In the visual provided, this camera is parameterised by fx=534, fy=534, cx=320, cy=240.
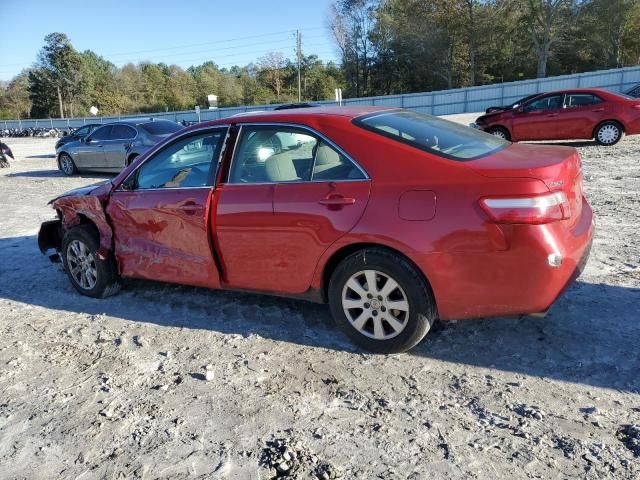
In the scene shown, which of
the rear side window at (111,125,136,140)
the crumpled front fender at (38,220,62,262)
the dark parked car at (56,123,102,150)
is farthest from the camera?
the dark parked car at (56,123,102,150)

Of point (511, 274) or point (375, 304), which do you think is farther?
point (375, 304)

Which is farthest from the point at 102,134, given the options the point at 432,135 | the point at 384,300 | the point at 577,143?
the point at 384,300

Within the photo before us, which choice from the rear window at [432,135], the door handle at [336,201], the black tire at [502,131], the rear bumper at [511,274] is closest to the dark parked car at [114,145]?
the black tire at [502,131]

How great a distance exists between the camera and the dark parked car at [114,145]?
13633mm

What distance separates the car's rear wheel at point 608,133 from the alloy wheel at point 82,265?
12.5 m

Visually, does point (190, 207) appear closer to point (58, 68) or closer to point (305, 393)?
point (305, 393)

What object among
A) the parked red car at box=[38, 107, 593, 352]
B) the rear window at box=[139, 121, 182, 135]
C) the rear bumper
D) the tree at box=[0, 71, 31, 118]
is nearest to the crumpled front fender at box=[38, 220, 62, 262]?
the parked red car at box=[38, 107, 593, 352]

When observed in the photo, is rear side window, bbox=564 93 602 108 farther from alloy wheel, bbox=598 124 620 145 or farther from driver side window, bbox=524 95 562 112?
alloy wheel, bbox=598 124 620 145

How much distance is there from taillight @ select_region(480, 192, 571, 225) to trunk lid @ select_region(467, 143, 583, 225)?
109 millimetres

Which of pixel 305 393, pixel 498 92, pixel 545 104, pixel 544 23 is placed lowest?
pixel 305 393

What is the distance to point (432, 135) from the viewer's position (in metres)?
3.80

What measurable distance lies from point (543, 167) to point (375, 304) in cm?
135

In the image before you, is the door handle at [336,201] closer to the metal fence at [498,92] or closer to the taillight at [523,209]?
the taillight at [523,209]

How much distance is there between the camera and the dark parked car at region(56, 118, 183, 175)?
13633 millimetres
